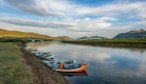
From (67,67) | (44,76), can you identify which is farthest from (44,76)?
(67,67)

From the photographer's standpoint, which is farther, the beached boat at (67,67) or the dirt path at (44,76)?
the beached boat at (67,67)

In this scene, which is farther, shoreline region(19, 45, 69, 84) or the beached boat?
the beached boat

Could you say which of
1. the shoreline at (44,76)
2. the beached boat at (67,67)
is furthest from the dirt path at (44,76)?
the beached boat at (67,67)

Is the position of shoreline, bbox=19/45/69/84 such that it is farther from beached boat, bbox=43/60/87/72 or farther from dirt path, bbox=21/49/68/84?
beached boat, bbox=43/60/87/72

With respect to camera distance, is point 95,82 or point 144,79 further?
point 144,79

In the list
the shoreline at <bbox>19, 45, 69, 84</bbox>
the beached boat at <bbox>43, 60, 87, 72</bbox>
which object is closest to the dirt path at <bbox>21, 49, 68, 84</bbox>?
the shoreline at <bbox>19, 45, 69, 84</bbox>

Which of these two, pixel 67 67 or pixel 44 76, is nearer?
pixel 44 76

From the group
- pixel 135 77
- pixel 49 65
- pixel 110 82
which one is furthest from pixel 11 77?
pixel 135 77

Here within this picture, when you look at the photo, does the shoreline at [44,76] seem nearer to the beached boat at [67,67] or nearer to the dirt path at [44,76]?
the dirt path at [44,76]

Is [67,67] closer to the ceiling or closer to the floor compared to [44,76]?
closer to the floor

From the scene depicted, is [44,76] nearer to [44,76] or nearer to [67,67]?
[44,76]

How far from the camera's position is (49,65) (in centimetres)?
3534

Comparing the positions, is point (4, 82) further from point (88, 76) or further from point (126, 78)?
point (126, 78)

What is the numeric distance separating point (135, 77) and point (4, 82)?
24.1 meters
